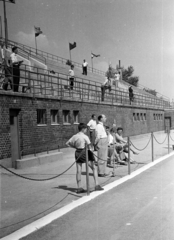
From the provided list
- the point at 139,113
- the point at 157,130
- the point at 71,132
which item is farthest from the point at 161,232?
the point at 157,130

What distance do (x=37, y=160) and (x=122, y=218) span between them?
7766mm

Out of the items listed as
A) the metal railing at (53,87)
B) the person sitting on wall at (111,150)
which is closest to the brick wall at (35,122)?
the metal railing at (53,87)

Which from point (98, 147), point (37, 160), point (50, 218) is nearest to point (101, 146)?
point (98, 147)

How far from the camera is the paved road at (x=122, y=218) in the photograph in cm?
455

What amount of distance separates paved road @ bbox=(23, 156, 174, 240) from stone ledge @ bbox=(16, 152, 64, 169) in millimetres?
5178

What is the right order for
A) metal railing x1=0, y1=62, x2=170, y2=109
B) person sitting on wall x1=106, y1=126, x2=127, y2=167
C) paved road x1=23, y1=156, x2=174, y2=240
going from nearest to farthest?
paved road x1=23, y1=156, x2=174, y2=240, person sitting on wall x1=106, y1=126, x2=127, y2=167, metal railing x1=0, y1=62, x2=170, y2=109

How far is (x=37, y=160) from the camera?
1255 centimetres

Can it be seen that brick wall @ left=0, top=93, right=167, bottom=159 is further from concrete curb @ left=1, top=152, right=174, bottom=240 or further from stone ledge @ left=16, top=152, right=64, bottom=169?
concrete curb @ left=1, top=152, right=174, bottom=240

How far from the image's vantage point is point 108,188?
7.81 meters

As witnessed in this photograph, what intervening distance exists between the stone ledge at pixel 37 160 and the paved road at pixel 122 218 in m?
5.18

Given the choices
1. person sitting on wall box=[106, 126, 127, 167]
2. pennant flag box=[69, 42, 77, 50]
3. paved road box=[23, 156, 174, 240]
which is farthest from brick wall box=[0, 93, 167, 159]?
pennant flag box=[69, 42, 77, 50]

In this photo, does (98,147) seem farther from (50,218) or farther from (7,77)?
(7,77)

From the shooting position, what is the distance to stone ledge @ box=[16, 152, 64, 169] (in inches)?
460

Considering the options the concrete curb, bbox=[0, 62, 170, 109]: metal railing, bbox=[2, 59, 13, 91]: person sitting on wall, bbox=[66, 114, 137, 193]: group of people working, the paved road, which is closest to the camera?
the paved road
